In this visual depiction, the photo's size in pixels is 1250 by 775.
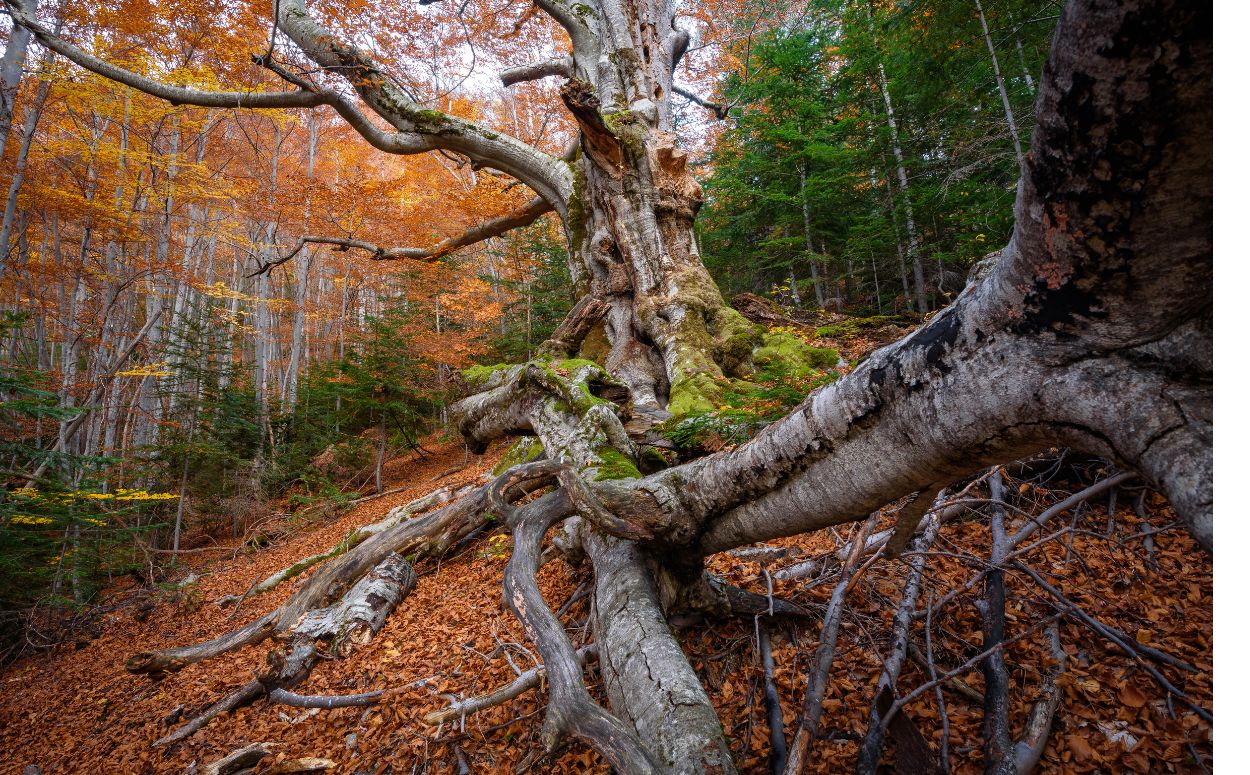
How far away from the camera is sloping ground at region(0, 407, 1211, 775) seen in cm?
176

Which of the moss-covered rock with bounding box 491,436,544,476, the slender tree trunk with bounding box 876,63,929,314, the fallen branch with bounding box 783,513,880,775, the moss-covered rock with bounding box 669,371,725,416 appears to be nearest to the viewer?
the fallen branch with bounding box 783,513,880,775

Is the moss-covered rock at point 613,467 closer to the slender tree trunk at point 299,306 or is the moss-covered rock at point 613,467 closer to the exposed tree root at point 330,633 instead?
the exposed tree root at point 330,633

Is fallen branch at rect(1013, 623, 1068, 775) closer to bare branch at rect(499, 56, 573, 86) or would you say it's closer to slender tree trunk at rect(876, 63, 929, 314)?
bare branch at rect(499, 56, 573, 86)

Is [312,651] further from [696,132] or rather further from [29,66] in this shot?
[696,132]

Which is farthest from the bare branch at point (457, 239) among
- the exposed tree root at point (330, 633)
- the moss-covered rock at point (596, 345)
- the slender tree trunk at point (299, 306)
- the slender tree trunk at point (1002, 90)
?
the slender tree trunk at point (299, 306)

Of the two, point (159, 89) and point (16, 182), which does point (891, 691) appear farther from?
point (16, 182)

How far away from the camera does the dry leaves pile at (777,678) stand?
177 cm

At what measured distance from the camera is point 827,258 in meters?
10.2

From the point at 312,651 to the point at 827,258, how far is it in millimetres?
10773

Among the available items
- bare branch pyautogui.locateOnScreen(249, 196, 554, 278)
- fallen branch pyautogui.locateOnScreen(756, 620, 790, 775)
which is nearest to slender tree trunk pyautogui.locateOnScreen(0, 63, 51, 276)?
bare branch pyautogui.locateOnScreen(249, 196, 554, 278)

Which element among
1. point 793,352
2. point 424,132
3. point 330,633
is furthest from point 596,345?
point 330,633

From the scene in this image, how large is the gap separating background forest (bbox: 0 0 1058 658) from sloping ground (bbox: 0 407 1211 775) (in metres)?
4.54

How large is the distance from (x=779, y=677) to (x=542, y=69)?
8903mm

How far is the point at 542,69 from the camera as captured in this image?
25.1 feet
